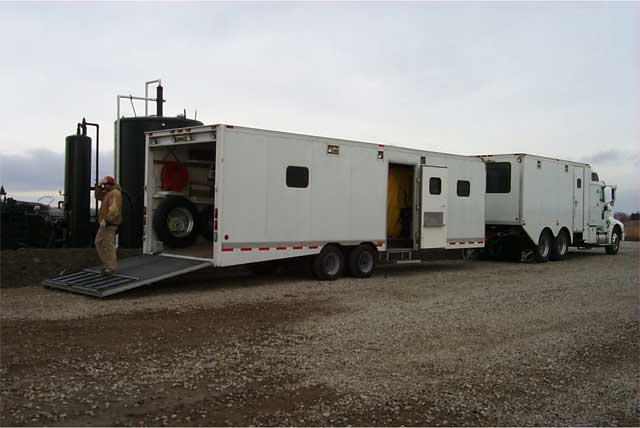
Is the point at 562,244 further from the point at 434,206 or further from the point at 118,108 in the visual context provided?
the point at 118,108

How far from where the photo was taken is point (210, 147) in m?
13.0

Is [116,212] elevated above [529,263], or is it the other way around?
[116,212]

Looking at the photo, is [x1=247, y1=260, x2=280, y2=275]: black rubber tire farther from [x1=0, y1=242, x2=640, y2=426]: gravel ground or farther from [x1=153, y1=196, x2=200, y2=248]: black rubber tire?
[x1=0, y1=242, x2=640, y2=426]: gravel ground

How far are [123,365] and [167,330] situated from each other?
64.2 inches

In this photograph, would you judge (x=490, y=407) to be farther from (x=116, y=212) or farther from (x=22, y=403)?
(x=116, y=212)

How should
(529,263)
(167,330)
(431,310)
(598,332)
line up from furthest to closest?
(529,263), (431,310), (598,332), (167,330)

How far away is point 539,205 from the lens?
18250mm

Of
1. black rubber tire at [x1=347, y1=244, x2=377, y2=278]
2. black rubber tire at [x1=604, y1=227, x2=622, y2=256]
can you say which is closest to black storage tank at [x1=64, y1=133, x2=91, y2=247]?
black rubber tire at [x1=347, y1=244, x2=377, y2=278]

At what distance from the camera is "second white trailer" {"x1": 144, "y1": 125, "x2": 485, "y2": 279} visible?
1104 cm

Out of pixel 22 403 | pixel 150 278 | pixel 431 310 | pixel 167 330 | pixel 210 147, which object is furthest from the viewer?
pixel 210 147

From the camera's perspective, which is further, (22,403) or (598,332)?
(598,332)

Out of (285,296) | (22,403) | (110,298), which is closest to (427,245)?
(285,296)

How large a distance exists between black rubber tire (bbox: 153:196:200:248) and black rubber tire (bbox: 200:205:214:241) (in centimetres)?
15

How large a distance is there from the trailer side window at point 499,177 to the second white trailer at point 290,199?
10.5 feet
